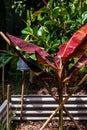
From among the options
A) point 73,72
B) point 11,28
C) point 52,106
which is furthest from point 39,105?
point 11,28

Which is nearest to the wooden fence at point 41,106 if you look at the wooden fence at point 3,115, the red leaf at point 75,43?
the wooden fence at point 3,115

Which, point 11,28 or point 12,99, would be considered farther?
point 11,28

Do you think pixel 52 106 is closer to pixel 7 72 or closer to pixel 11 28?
pixel 7 72

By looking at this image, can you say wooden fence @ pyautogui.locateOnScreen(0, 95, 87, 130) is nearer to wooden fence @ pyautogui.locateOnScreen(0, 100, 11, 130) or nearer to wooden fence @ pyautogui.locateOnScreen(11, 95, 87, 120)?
wooden fence @ pyautogui.locateOnScreen(11, 95, 87, 120)

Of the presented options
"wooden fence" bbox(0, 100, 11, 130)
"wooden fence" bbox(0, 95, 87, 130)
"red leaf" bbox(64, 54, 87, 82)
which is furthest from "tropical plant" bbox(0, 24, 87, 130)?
"wooden fence" bbox(0, 95, 87, 130)

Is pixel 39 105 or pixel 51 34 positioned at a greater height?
pixel 51 34

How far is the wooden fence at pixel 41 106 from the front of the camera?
205 inches

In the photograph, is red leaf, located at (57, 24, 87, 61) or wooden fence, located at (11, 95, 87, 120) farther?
wooden fence, located at (11, 95, 87, 120)

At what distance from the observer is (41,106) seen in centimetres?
522

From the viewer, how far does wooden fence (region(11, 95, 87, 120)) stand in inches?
205

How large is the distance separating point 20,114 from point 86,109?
0.87m

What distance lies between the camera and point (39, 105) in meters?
5.21

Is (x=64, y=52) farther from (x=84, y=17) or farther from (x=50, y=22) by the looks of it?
(x=84, y=17)

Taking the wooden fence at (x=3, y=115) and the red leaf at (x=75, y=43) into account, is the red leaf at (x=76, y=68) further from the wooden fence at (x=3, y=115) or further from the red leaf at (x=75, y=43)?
the wooden fence at (x=3, y=115)
